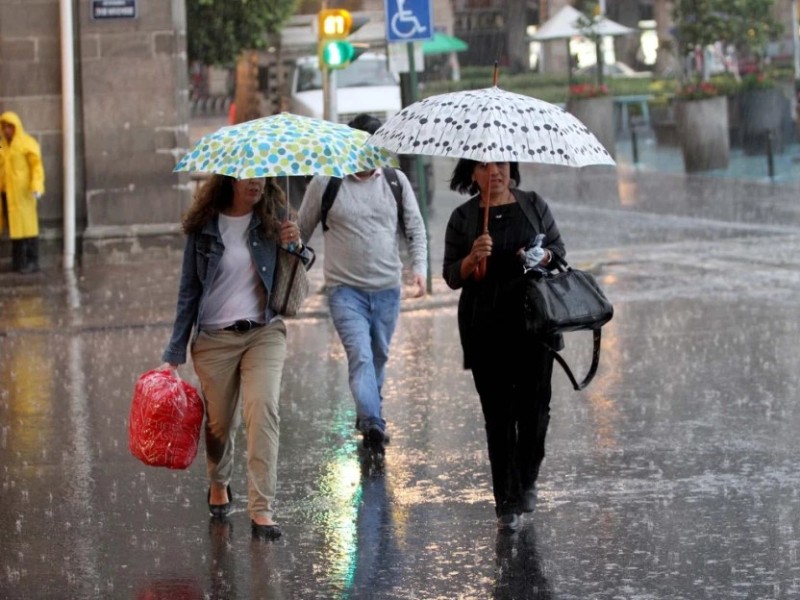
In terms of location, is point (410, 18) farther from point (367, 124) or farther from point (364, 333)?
point (364, 333)

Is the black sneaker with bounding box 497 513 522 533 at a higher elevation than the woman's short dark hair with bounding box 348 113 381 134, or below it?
below

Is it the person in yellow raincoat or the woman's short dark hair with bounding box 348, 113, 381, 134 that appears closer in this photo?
the woman's short dark hair with bounding box 348, 113, 381, 134

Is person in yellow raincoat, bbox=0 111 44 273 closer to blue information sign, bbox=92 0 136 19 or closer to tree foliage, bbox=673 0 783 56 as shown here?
blue information sign, bbox=92 0 136 19

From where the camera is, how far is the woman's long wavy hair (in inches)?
280

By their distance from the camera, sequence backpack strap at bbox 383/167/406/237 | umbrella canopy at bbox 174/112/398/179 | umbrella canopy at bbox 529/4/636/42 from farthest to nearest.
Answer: umbrella canopy at bbox 529/4/636/42 → backpack strap at bbox 383/167/406/237 → umbrella canopy at bbox 174/112/398/179

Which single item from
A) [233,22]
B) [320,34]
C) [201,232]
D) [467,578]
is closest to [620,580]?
[467,578]

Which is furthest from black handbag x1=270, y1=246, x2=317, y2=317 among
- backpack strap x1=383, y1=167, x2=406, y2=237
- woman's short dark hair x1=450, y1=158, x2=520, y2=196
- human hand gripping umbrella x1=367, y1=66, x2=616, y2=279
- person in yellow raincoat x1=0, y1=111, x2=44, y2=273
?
person in yellow raincoat x1=0, y1=111, x2=44, y2=273

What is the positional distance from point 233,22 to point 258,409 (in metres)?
18.9

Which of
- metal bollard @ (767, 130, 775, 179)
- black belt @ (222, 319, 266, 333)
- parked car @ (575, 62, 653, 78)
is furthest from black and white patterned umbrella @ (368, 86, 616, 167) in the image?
parked car @ (575, 62, 653, 78)

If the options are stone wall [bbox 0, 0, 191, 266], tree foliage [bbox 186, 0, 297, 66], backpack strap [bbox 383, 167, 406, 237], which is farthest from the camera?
tree foliage [bbox 186, 0, 297, 66]

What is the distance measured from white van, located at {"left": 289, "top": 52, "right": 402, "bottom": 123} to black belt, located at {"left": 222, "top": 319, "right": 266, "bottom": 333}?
65.0 feet

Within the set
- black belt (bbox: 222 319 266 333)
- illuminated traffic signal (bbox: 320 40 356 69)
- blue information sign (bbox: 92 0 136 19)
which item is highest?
blue information sign (bbox: 92 0 136 19)

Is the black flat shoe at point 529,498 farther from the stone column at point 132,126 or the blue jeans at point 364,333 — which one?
the stone column at point 132,126

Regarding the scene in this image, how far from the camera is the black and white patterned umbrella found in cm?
648
